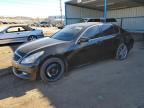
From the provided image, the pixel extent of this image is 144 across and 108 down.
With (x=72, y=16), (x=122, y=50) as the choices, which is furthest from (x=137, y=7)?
(x=122, y=50)

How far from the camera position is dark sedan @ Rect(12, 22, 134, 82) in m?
4.90

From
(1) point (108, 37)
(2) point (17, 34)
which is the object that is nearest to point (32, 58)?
(1) point (108, 37)

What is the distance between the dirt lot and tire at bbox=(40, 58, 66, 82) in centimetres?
17

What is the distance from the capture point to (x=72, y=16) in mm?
21500

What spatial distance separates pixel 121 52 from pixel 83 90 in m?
3.26

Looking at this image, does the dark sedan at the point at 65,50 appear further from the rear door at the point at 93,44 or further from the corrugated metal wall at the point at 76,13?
the corrugated metal wall at the point at 76,13

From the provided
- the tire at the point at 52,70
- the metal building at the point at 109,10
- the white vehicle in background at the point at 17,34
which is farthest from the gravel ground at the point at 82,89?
the metal building at the point at 109,10

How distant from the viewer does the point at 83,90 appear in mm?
4488

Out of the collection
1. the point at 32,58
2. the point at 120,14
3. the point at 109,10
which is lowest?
the point at 32,58

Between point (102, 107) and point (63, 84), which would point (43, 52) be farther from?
point (102, 107)

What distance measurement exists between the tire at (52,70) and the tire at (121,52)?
2643mm

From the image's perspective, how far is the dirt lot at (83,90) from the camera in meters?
3.88

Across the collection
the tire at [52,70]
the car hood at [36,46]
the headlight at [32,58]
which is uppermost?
the car hood at [36,46]

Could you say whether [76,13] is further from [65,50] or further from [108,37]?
[65,50]
